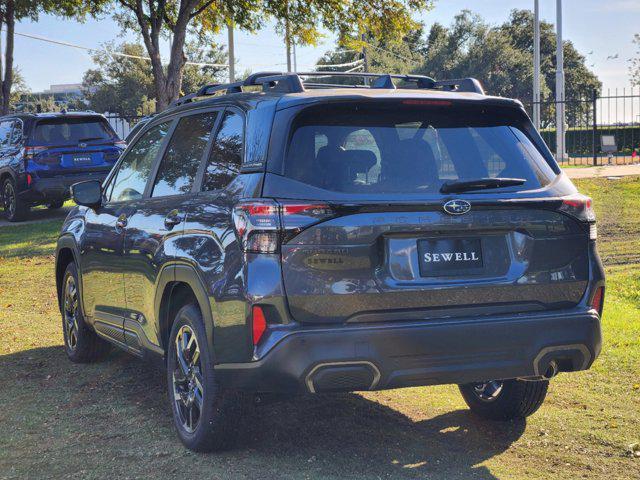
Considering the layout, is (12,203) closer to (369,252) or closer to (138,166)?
(138,166)

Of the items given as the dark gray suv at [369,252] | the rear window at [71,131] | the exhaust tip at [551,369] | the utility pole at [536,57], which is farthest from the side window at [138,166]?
the utility pole at [536,57]

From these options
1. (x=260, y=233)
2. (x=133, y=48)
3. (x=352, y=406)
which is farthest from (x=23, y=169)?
(x=133, y=48)

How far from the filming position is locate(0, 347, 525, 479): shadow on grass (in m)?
4.97

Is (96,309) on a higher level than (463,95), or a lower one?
lower

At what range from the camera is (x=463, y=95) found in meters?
5.08

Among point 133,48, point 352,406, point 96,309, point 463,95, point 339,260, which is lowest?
point 352,406

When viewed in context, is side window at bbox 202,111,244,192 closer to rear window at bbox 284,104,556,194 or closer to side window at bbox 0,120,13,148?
rear window at bbox 284,104,556,194

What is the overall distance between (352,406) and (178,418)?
1.22 m

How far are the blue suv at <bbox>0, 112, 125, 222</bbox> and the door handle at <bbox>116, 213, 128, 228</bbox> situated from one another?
41.2 feet

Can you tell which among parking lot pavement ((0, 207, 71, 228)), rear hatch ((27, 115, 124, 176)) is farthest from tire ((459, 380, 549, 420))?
parking lot pavement ((0, 207, 71, 228))

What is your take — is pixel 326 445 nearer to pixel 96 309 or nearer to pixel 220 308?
pixel 220 308

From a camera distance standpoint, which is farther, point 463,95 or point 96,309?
point 96,309

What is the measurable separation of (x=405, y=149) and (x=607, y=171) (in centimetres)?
2157

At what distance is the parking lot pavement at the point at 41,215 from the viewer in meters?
19.7
